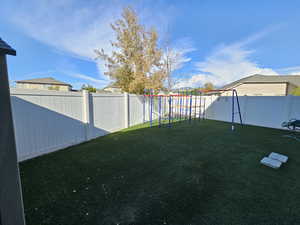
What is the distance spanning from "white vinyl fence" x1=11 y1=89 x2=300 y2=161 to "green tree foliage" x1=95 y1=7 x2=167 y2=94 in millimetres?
1500

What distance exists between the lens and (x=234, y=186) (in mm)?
2078

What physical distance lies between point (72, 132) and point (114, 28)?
21.4 ft

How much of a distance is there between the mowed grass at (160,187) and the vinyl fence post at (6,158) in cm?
84

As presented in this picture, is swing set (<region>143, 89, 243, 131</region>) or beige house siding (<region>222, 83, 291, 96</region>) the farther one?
beige house siding (<region>222, 83, 291, 96</region>)

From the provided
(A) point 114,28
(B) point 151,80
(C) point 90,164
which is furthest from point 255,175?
(A) point 114,28

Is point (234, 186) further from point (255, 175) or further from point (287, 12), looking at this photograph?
point (287, 12)

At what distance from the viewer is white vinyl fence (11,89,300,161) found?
9.07 feet

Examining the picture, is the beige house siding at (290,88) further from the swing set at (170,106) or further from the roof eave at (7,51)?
the roof eave at (7,51)

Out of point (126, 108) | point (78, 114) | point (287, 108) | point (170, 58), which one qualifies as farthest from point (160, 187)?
point (170, 58)

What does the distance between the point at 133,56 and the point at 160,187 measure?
7.26m

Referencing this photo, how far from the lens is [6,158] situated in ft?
2.70

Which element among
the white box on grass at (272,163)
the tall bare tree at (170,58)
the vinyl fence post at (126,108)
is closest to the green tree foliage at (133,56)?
the vinyl fence post at (126,108)

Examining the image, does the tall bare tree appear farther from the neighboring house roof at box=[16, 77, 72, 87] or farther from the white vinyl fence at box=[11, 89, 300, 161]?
the neighboring house roof at box=[16, 77, 72, 87]

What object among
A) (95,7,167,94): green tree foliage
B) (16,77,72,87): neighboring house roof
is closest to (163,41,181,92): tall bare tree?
(95,7,167,94): green tree foliage
